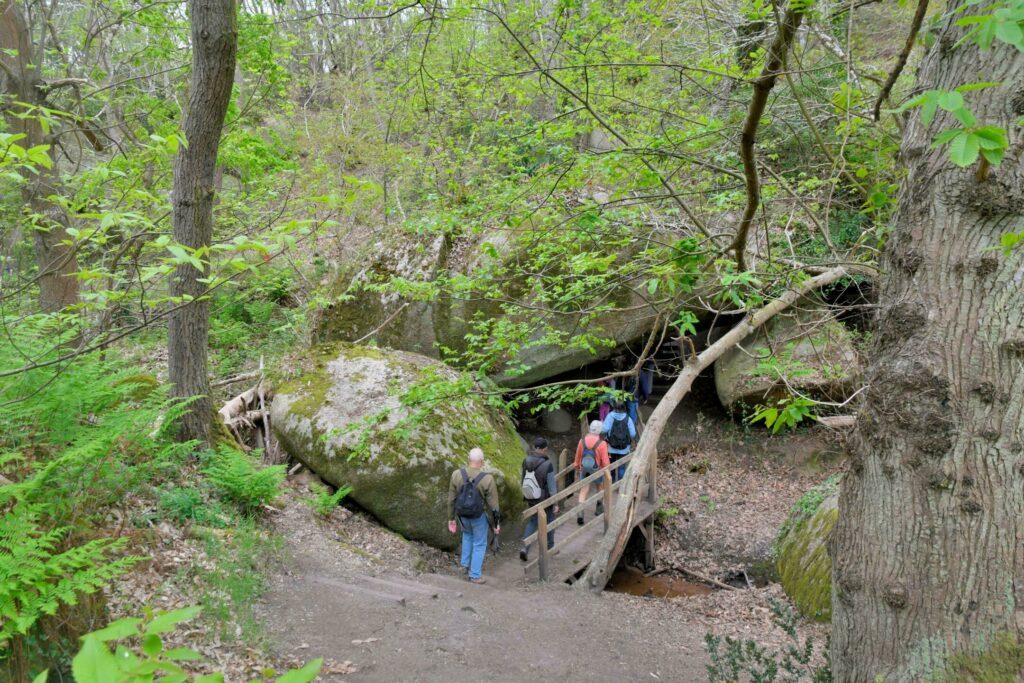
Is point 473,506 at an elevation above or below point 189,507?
below

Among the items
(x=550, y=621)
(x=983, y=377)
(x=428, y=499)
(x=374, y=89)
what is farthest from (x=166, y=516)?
(x=374, y=89)

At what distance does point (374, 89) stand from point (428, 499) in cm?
1113

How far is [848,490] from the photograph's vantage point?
2.83m

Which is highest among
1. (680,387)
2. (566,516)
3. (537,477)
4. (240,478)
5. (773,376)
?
(680,387)

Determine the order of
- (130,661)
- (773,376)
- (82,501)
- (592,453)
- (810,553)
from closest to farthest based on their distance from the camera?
(130,661) < (82,501) < (810,553) < (592,453) < (773,376)

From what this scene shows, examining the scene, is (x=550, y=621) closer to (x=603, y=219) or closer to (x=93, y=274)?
(x=603, y=219)

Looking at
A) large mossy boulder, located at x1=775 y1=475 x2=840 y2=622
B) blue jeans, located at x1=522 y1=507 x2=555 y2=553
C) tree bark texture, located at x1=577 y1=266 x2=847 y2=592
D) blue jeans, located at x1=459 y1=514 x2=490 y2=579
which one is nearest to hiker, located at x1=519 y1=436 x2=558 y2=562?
blue jeans, located at x1=522 y1=507 x2=555 y2=553

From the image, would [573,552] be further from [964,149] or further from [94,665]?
[94,665]

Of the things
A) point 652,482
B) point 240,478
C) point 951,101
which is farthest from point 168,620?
point 652,482

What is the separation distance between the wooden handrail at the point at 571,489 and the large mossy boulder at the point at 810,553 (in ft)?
8.18

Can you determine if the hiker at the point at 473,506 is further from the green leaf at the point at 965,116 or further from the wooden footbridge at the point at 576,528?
the green leaf at the point at 965,116

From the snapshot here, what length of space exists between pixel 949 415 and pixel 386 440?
746 cm

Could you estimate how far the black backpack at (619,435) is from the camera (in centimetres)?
1034

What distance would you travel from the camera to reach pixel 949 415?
2502mm
